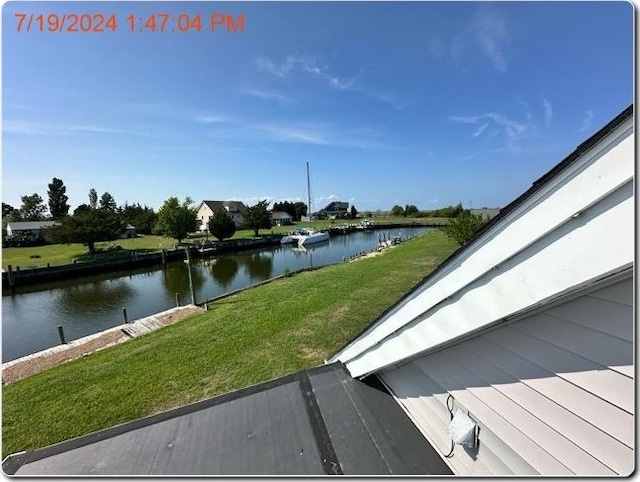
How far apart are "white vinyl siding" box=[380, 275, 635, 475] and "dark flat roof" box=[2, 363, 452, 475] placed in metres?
0.48

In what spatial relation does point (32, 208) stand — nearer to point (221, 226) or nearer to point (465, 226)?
point (221, 226)

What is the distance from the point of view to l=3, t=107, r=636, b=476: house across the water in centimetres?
104

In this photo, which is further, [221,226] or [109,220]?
[221,226]

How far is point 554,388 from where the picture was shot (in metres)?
1.36

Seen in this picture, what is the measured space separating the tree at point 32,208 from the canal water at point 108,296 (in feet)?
163

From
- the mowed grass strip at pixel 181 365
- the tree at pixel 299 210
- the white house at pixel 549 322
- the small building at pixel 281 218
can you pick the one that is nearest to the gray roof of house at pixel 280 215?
the small building at pixel 281 218

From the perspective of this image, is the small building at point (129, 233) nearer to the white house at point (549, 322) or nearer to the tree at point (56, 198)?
the tree at point (56, 198)

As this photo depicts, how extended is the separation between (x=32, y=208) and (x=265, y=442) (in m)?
79.0

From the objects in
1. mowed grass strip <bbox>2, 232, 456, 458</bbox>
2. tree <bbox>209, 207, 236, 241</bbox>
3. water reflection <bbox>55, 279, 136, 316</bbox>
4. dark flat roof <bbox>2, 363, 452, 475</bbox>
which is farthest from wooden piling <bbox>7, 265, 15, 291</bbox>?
dark flat roof <bbox>2, 363, 452, 475</bbox>

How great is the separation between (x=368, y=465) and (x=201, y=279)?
75.7 feet

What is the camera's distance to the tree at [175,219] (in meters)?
37.1

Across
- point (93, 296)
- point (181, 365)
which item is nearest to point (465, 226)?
point (181, 365)

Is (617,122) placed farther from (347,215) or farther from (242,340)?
(347,215)

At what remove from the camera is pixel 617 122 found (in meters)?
0.95
